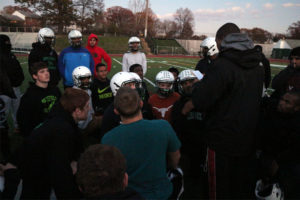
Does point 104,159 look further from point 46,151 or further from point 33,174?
point 33,174

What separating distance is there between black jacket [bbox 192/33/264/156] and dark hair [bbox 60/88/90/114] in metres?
1.27

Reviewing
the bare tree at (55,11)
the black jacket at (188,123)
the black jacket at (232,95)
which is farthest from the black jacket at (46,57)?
A: the bare tree at (55,11)

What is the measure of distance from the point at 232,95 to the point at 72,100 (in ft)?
5.68

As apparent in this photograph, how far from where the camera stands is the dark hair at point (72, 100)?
2.47 metres

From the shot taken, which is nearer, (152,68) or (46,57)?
(46,57)

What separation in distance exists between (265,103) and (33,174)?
323cm

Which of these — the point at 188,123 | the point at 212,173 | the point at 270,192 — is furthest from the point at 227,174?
the point at 188,123

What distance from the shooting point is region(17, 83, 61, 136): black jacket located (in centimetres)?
357

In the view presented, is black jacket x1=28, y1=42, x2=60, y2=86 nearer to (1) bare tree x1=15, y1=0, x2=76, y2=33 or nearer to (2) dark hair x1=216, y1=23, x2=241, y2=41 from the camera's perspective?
(2) dark hair x1=216, y1=23, x2=241, y2=41

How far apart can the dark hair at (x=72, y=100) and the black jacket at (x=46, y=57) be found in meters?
3.34

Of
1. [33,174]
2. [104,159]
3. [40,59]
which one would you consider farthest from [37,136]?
[40,59]

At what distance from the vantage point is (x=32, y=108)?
3604 mm

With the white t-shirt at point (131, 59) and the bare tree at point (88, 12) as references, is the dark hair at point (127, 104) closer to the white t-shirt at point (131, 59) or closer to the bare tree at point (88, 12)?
the white t-shirt at point (131, 59)

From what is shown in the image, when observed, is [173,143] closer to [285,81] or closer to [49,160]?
[49,160]
